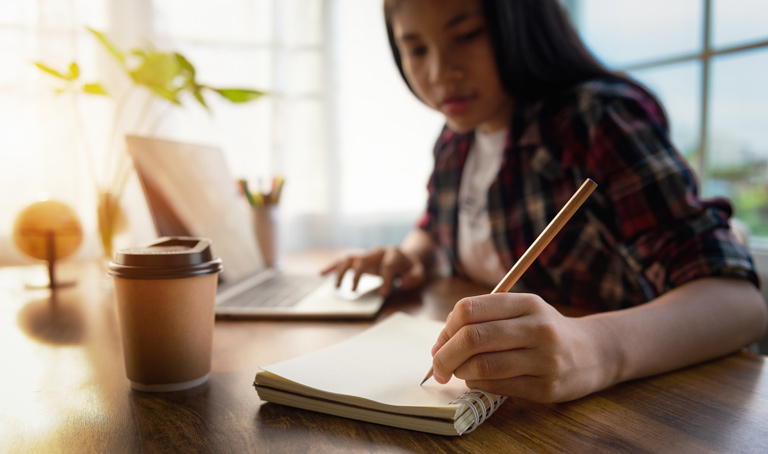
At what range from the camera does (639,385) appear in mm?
497

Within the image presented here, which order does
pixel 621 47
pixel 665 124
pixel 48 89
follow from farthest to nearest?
pixel 621 47, pixel 48 89, pixel 665 124

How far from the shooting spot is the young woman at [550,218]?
17.2 inches

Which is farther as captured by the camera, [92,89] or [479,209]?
[479,209]

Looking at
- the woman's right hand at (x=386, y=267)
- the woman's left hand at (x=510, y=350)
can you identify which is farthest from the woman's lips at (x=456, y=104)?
the woman's left hand at (x=510, y=350)

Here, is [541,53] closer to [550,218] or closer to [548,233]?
[550,218]

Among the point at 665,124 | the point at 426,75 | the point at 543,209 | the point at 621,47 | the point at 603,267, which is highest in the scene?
the point at 621,47

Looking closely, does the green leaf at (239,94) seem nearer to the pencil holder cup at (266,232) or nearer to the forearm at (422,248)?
the pencil holder cup at (266,232)

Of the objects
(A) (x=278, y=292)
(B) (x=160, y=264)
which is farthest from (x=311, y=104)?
(B) (x=160, y=264)

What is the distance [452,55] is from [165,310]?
72 cm

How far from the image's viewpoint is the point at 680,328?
0.55 meters

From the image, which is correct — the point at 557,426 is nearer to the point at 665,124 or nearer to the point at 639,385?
the point at 639,385

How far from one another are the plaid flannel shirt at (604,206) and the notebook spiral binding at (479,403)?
0.37 meters

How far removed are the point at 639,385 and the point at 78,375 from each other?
1.91ft

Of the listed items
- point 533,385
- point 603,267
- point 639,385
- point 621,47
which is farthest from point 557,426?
point 621,47
